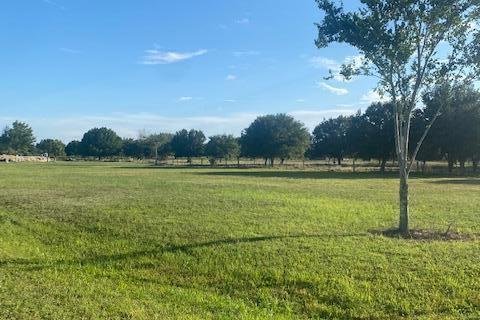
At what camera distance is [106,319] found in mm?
8234

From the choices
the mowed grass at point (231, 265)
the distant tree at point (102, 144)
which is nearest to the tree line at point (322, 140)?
the distant tree at point (102, 144)

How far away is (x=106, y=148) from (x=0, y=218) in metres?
166

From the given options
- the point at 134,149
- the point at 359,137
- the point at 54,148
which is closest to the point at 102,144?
the point at 134,149

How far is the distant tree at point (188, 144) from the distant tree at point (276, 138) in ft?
119

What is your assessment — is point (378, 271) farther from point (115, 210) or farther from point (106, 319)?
point (115, 210)

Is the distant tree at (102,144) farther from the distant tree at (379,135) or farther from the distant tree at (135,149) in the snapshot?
the distant tree at (379,135)

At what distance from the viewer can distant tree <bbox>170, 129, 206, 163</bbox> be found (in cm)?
14712

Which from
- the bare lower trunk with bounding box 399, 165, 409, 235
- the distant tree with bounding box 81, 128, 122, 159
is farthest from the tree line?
the bare lower trunk with bounding box 399, 165, 409, 235

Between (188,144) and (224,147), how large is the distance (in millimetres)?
26939

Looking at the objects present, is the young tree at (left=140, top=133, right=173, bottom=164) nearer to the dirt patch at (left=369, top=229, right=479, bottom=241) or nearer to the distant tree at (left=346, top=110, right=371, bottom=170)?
the distant tree at (left=346, top=110, right=371, bottom=170)

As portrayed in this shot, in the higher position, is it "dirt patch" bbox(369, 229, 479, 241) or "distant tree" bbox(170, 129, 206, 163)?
"distant tree" bbox(170, 129, 206, 163)

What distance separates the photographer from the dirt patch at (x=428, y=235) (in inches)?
592

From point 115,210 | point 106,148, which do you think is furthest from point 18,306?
point 106,148

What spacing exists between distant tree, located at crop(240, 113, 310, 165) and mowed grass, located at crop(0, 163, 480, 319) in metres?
82.9
